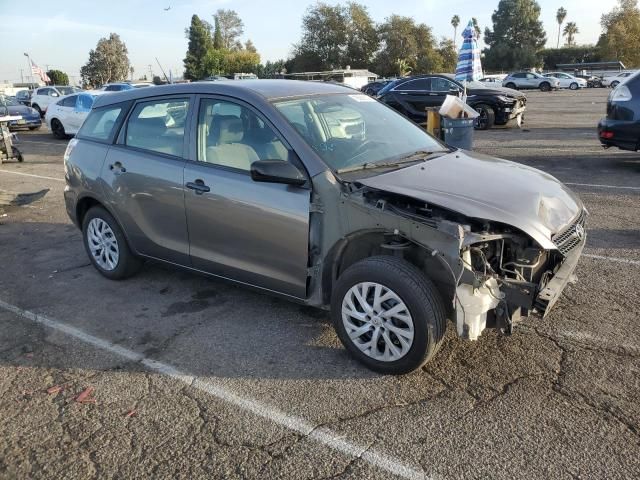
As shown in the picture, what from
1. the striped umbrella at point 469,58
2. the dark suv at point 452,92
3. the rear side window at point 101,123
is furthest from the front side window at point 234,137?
the striped umbrella at point 469,58

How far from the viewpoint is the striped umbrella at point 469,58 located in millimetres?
14742

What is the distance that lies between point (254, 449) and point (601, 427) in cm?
180

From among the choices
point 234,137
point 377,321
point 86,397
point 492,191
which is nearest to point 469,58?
point 234,137

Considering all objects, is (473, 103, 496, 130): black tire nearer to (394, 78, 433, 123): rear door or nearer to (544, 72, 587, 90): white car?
(394, 78, 433, 123): rear door

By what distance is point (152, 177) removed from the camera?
4.41 meters

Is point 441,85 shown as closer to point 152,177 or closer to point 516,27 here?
point 152,177

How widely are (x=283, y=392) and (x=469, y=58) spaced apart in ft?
44.6

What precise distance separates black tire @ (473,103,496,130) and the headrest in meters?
12.8

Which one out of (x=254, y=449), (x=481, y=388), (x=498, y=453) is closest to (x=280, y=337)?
(x=254, y=449)

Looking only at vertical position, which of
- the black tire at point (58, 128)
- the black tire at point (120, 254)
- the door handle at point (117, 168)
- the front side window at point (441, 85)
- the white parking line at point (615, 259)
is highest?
the front side window at point (441, 85)

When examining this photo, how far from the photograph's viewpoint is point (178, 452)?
2785 millimetres

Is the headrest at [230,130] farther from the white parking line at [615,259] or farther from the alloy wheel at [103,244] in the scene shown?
the white parking line at [615,259]

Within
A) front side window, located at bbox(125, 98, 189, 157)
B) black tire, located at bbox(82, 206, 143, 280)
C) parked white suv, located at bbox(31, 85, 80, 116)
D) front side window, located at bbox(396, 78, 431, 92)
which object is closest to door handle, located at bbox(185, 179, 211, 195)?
front side window, located at bbox(125, 98, 189, 157)

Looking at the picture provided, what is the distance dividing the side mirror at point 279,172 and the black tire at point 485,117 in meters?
13.2
